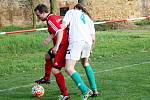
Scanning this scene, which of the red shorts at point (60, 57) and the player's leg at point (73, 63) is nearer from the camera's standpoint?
the player's leg at point (73, 63)

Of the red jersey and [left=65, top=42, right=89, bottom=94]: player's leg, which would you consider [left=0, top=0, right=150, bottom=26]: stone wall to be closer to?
the red jersey

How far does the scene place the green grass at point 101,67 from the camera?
9922mm

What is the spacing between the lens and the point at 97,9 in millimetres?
41625

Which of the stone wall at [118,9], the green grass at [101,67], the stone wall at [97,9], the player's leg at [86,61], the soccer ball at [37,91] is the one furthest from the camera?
the stone wall at [118,9]

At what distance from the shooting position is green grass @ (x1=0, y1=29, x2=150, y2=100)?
992 centimetres

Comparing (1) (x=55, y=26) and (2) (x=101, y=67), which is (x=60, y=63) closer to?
(1) (x=55, y=26)

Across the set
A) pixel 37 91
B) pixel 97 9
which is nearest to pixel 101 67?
pixel 37 91

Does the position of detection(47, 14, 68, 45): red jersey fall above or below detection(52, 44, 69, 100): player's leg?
above

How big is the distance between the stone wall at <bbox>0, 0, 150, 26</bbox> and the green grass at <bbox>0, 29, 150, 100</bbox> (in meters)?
17.2

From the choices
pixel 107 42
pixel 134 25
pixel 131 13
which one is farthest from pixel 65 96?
pixel 131 13

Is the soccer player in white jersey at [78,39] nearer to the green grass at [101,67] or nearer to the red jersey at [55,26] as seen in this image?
the red jersey at [55,26]

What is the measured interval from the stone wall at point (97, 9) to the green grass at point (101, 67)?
56.4 ft

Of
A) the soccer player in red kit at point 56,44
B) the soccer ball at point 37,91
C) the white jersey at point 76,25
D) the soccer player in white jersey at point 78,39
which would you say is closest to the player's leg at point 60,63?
the soccer player in red kit at point 56,44

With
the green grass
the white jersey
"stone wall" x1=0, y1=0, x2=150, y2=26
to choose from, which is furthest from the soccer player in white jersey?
"stone wall" x1=0, y1=0, x2=150, y2=26
